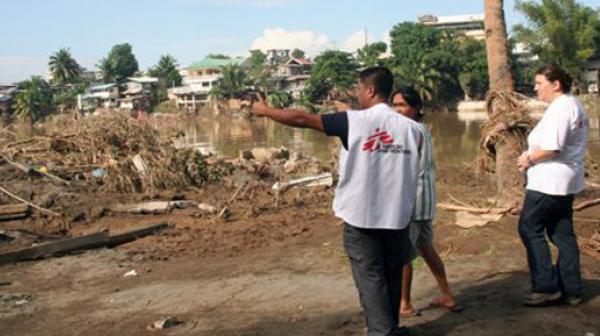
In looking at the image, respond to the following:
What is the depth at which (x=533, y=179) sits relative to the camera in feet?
14.7

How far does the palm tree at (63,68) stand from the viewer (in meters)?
86.6

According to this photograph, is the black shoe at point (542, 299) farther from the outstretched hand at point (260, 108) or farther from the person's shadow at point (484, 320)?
the outstretched hand at point (260, 108)

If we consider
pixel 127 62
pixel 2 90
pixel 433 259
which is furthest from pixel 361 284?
pixel 127 62

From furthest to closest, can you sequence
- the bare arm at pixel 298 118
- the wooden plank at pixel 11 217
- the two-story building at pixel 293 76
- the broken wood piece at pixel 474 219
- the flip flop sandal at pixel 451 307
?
the two-story building at pixel 293 76
the wooden plank at pixel 11 217
the broken wood piece at pixel 474 219
the flip flop sandal at pixel 451 307
the bare arm at pixel 298 118

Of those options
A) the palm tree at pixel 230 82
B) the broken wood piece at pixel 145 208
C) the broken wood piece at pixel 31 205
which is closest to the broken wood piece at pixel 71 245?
the broken wood piece at pixel 145 208

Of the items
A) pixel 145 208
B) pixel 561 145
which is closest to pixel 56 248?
pixel 145 208

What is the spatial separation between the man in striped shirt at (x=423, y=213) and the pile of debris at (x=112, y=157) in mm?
8746

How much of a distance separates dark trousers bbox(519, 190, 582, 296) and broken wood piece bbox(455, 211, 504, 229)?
2.65 metres

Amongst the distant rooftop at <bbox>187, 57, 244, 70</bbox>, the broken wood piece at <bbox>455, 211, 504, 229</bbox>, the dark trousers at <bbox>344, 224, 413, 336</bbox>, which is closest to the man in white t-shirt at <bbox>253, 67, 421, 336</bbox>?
the dark trousers at <bbox>344, 224, 413, 336</bbox>

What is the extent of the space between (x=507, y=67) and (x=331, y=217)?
11.1 feet

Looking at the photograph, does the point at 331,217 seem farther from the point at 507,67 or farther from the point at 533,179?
the point at 533,179

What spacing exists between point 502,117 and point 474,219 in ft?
4.30

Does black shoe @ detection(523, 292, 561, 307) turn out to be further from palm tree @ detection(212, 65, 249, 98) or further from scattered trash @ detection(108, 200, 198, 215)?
palm tree @ detection(212, 65, 249, 98)

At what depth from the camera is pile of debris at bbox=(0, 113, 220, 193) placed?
41.5 feet
